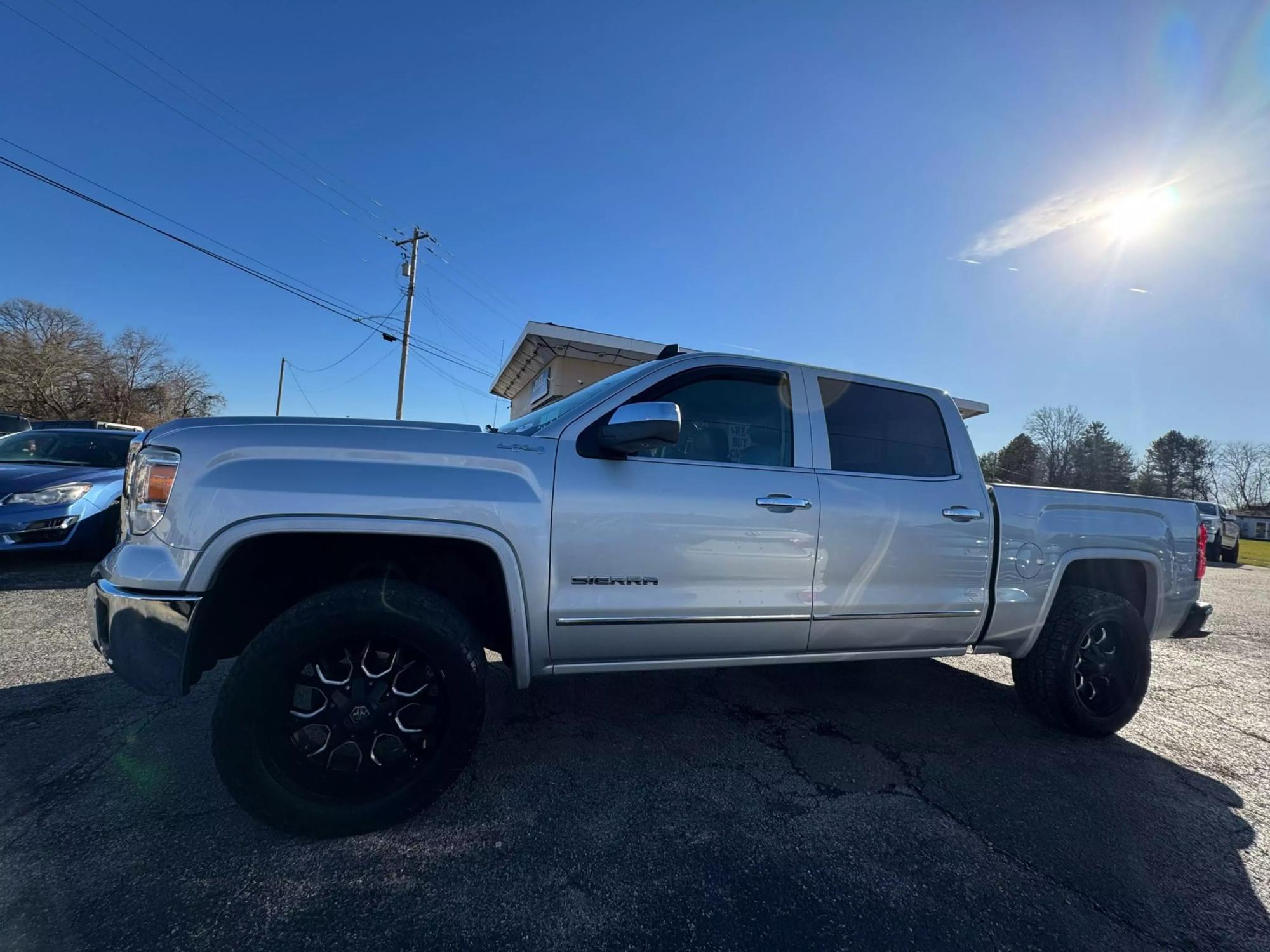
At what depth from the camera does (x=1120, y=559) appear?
3.49 metres

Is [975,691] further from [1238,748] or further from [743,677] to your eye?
[743,677]

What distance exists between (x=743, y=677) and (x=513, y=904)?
253 centimetres

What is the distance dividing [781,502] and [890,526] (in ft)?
2.14

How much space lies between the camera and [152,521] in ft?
6.83

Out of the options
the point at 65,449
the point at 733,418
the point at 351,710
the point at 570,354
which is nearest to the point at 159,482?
the point at 351,710

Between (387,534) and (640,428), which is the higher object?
(640,428)

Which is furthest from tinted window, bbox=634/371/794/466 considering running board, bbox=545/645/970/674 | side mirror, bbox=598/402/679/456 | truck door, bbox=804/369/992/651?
running board, bbox=545/645/970/674

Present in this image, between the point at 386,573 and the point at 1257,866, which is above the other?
the point at 386,573

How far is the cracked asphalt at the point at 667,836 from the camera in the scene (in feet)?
5.72

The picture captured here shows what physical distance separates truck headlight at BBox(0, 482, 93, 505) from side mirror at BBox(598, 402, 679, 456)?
6467mm

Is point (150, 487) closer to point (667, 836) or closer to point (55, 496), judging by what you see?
point (667, 836)

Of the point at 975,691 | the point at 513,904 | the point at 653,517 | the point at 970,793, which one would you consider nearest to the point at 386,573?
the point at 653,517

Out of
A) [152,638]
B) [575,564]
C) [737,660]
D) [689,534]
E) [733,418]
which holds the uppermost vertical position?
[733,418]

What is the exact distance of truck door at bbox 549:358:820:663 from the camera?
2418 millimetres
